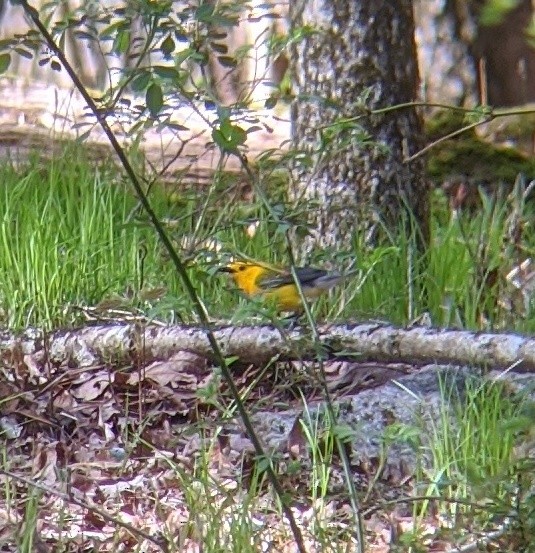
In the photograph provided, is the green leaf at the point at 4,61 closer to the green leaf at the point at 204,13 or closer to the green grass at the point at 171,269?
the green leaf at the point at 204,13

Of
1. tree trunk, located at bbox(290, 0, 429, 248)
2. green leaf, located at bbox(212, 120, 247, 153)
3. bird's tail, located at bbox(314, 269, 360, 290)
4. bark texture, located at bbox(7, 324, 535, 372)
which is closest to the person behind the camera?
green leaf, located at bbox(212, 120, 247, 153)

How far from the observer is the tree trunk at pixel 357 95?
222 inches

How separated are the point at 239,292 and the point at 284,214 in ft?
0.84

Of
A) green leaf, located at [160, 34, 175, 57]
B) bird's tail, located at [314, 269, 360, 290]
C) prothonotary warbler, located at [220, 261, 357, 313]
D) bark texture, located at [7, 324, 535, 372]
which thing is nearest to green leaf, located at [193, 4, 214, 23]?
green leaf, located at [160, 34, 175, 57]

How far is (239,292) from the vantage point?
318 cm

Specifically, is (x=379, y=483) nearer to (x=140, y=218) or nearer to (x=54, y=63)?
(x=140, y=218)

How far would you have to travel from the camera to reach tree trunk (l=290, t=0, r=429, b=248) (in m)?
5.63

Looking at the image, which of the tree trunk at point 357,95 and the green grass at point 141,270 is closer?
the green grass at point 141,270

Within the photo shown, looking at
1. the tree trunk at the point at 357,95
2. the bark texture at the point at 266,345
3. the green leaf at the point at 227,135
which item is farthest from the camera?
the tree trunk at the point at 357,95

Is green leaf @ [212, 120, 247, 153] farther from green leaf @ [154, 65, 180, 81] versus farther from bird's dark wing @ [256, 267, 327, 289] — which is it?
bird's dark wing @ [256, 267, 327, 289]

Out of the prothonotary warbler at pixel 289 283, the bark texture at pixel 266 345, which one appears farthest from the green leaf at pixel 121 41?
the prothonotary warbler at pixel 289 283

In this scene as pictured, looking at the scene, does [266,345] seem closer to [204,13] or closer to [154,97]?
[204,13]

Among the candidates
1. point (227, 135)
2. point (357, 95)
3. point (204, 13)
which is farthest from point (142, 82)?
point (357, 95)

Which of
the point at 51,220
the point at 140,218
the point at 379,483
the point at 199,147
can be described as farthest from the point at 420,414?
the point at 199,147
